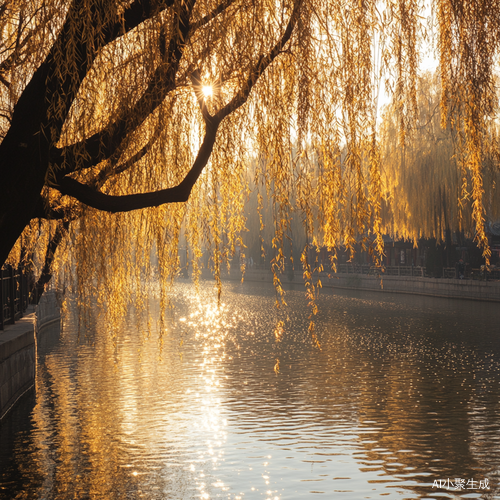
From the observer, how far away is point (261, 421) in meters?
9.66

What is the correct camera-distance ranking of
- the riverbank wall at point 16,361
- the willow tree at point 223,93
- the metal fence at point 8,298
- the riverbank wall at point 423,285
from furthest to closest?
the riverbank wall at point 423,285 → the metal fence at point 8,298 → the riverbank wall at point 16,361 → the willow tree at point 223,93

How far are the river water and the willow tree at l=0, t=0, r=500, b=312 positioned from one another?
1.52 m

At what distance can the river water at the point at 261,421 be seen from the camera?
7.01 m

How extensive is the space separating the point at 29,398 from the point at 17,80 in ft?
20.5

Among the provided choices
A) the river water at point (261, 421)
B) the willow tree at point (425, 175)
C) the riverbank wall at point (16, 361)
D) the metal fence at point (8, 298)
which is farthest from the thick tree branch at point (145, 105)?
the willow tree at point (425, 175)

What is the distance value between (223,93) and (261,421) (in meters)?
4.73

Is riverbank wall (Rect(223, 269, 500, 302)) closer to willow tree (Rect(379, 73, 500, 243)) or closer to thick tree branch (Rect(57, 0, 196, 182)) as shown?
willow tree (Rect(379, 73, 500, 243))

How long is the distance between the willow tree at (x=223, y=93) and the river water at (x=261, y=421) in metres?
1.52

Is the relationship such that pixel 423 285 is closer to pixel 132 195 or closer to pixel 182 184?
pixel 182 184

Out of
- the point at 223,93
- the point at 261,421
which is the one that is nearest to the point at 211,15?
the point at 223,93

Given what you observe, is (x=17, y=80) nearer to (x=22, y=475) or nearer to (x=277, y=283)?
(x=277, y=283)

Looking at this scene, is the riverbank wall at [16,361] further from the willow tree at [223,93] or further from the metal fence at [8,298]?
the willow tree at [223,93]

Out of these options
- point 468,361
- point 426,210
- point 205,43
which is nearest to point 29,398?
point 205,43

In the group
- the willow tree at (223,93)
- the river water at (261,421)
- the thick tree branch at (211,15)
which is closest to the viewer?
the willow tree at (223,93)
